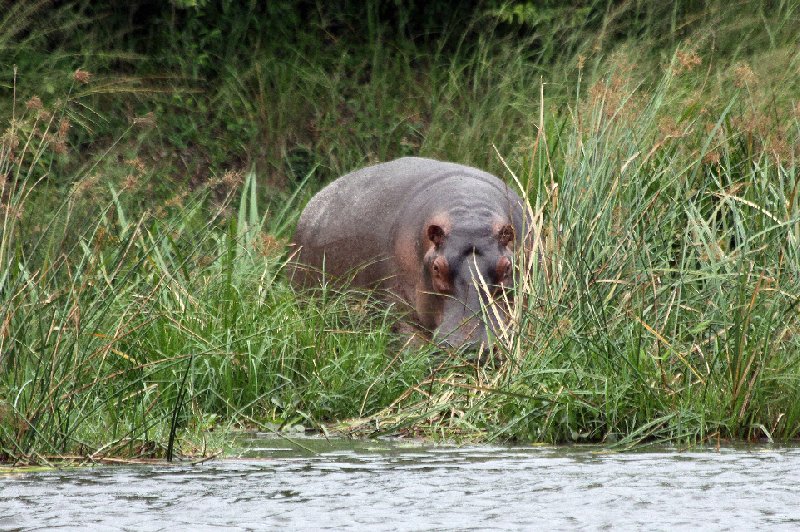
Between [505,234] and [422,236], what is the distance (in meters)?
0.45

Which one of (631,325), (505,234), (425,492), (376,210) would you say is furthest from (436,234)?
(425,492)

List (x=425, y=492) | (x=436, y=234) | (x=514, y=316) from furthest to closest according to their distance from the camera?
(x=436, y=234) < (x=514, y=316) < (x=425, y=492)

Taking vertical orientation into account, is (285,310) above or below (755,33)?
below

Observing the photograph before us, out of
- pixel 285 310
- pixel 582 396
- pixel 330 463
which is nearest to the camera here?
pixel 330 463

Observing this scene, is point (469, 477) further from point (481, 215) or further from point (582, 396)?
point (481, 215)

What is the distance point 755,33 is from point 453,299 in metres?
3.91

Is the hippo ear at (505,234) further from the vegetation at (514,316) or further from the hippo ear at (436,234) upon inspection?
the vegetation at (514,316)

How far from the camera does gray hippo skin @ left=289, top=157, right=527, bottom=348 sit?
6414 millimetres

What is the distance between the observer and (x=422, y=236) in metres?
6.71

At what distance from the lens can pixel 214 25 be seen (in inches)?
444

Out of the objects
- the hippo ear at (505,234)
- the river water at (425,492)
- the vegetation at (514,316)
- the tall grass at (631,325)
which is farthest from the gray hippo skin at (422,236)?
the river water at (425,492)

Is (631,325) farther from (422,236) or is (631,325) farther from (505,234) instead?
(422,236)

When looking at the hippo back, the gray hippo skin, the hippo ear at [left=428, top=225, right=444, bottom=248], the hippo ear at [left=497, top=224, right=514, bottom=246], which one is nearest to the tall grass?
the gray hippo skin

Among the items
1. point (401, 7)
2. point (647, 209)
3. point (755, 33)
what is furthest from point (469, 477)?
point (401, 7)
